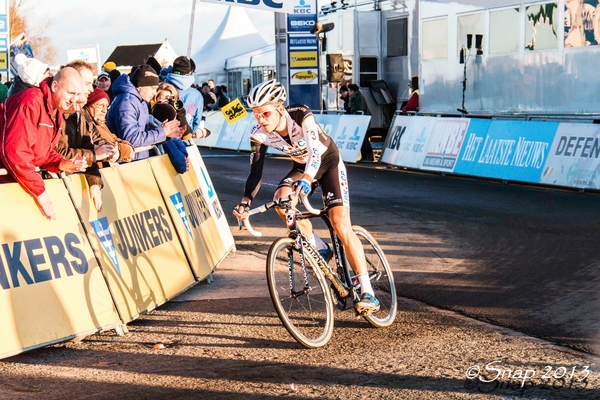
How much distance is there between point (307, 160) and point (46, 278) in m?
2.09

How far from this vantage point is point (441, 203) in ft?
51.4

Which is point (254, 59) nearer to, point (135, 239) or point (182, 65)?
point (182, 65)

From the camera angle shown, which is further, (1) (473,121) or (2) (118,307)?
(1) (473,121)

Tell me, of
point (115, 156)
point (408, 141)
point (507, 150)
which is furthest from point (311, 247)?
point (408, 141)

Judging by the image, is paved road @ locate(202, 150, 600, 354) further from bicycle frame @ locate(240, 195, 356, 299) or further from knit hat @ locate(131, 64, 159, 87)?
knit hat @ locate(131, 64, 159, 87)

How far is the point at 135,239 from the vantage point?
8.05 metres

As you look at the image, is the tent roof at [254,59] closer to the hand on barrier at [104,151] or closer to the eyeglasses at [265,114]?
the hand on barrier at [104,151]

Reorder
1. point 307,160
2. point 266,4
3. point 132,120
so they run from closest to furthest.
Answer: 1. point 307,160
2. point 132,120
3. point 266,4

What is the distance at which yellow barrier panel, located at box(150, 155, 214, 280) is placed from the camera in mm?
9039

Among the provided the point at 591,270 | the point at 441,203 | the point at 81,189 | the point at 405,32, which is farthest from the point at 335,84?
the point at 81,189

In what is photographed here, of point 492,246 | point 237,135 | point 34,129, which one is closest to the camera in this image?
point 34,129

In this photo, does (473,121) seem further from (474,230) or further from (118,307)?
(118,307)

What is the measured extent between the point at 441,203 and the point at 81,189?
9193 mm

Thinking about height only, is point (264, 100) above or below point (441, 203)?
above
